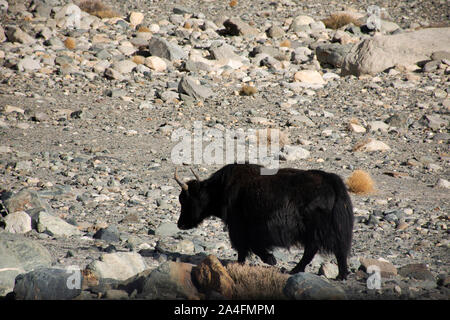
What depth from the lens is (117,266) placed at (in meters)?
5.00

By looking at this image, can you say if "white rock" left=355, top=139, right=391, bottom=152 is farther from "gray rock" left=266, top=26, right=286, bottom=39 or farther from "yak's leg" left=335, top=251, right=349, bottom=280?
"gray rock" left=266, top=26, right=286, bottom=39

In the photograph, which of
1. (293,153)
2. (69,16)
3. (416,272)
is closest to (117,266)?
(416,272)

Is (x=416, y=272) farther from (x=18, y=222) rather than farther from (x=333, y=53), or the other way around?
(x=333, y=53)

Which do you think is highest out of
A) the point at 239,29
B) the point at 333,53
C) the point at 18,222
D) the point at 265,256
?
the point at 265,256

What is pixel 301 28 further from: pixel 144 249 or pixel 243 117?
pixel 144 249

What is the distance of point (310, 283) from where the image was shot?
4250mm

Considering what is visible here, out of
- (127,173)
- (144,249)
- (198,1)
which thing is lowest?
(198,1)

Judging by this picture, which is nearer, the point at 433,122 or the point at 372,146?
the point at 372,146

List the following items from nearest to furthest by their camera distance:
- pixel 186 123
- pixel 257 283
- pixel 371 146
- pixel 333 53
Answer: pixel 257 283 < pixel 371 146 < pixel 186 123 < pixel 333 53

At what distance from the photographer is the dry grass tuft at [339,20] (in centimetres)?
1911

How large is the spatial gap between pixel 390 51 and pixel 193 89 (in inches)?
214

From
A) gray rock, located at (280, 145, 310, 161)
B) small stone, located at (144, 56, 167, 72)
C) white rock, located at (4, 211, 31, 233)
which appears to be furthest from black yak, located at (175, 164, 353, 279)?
small stone, located at (144, 56, 167, 72)

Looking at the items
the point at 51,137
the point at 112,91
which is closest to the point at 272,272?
the point at 51,137

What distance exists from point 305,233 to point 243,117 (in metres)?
7.23
